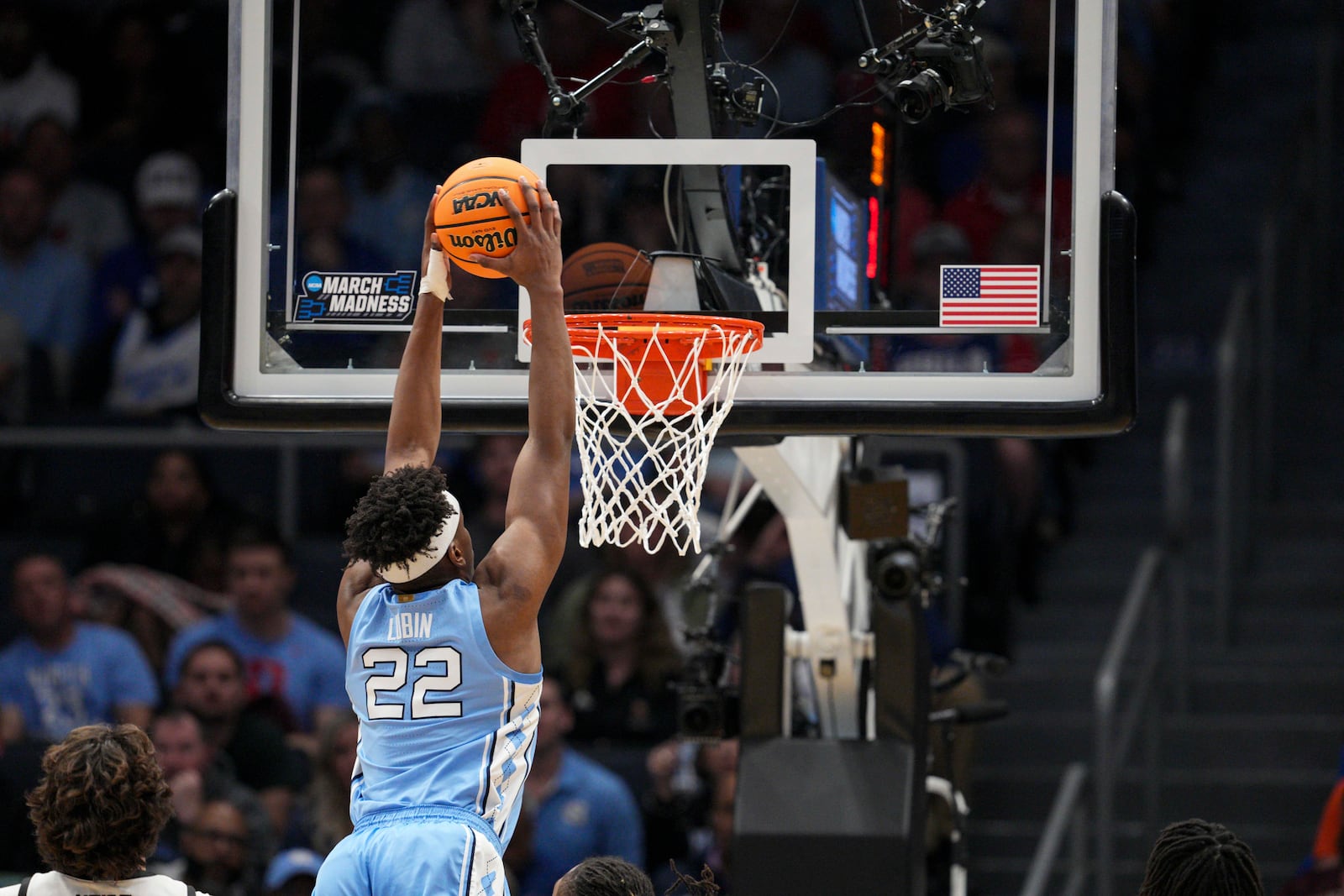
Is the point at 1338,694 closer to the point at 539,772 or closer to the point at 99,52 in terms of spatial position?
the point at 539,772

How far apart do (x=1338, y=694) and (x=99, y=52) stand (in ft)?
24.1

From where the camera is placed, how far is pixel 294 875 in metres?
7.11

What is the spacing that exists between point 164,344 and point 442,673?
21.2ft

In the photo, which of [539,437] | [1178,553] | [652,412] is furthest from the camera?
[1178,553]

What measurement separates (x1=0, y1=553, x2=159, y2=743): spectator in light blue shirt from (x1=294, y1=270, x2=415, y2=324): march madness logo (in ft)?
13.1

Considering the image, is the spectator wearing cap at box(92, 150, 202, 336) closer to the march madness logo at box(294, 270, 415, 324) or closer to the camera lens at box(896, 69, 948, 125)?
the march madness logo at box(294, 270, 415, 324)

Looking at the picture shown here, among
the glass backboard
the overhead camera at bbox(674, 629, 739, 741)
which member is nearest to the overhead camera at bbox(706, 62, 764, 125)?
the glass backboard

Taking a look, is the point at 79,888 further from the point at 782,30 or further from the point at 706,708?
the point at 782,30

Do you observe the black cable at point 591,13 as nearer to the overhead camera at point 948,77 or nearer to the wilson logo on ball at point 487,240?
the overhead camera at point 948,77

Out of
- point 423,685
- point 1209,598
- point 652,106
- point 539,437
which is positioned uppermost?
point 652,106

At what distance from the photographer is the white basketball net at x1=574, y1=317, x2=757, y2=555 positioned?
498cm

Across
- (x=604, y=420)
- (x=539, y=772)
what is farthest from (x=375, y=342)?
(x=539, y=772)

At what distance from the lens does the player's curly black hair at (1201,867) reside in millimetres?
3592

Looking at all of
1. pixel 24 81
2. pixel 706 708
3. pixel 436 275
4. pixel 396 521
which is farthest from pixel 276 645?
pixel 396 521
